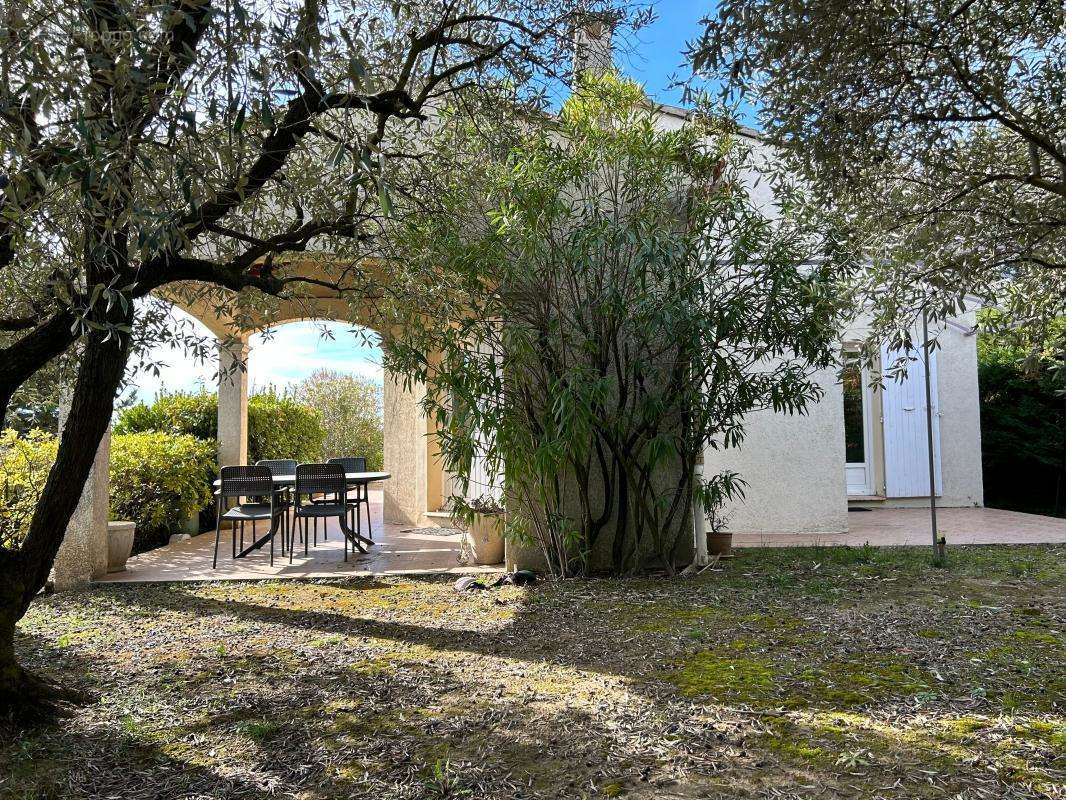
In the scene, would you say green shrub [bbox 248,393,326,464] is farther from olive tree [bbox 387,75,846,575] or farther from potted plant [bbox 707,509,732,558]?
potted plant [bbox 707,509,732,558]

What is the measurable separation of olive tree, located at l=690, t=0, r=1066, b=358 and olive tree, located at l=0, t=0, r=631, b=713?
1368mm

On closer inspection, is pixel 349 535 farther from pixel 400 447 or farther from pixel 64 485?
pixel 64 485

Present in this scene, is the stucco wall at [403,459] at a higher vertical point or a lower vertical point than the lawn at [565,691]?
higher

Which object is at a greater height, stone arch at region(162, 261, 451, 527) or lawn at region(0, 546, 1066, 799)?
stone arch at region(162, 261, 451, 527)

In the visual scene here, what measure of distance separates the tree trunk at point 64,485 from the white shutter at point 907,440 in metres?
→ 9.55

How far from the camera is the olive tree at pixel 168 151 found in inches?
76.1

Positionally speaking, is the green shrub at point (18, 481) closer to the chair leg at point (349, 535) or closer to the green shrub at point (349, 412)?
the chair leg at point (349, 535)

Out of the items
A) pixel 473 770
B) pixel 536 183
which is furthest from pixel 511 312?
pixel 473 770

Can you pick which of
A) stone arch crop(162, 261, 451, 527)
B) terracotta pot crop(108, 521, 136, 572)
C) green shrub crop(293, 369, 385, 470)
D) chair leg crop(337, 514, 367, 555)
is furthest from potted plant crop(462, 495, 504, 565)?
green shrub crop(293, 369, 385, 470)

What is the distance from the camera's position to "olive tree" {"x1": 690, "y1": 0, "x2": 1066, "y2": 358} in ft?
11.5

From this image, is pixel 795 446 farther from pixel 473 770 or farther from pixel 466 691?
pixel 473 770

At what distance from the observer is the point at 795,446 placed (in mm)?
7871

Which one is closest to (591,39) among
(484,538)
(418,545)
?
(484,538)

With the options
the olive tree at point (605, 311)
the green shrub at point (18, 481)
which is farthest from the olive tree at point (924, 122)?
the green shrub at point (18, 481)
